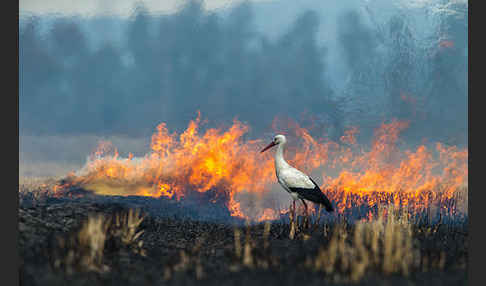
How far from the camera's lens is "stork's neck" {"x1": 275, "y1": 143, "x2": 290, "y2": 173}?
1124 centimetres

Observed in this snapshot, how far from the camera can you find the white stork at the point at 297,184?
10766mm

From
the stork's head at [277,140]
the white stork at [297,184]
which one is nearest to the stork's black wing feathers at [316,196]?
the white stork at [297,184]

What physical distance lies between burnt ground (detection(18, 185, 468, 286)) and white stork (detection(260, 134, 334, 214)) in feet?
2.09

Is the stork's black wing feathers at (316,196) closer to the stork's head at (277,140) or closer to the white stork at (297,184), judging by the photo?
the white stork at (297,184)

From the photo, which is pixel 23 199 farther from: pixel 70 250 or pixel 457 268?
pixel 457 268

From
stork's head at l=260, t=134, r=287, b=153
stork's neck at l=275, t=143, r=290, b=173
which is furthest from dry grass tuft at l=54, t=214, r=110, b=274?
stork's head at l=260, t=134, r=287, b=153

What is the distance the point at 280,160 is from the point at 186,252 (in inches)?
133

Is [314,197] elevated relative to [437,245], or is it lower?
elevated

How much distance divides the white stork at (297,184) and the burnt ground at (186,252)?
636mm

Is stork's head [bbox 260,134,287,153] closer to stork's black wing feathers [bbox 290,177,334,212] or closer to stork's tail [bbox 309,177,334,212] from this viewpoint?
stork's black wing feathers [bbox 290,177,334,212]

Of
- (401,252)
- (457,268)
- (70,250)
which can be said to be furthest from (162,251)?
(457,268)

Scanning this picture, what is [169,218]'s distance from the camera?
12.6 metres

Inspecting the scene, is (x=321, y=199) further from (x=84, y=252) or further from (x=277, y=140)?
(x=84, y=252)

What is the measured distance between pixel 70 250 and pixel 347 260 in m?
4.22
